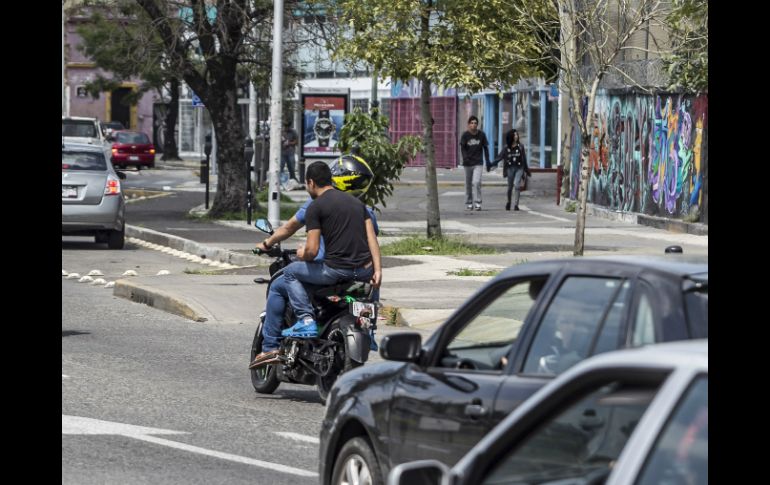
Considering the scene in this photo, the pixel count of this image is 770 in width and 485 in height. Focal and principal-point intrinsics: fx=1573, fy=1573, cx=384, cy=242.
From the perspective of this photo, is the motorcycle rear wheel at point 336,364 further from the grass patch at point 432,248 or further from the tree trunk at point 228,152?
the tree trunk at point 228,152

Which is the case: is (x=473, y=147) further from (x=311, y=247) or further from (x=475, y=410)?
(x=475, y=410)

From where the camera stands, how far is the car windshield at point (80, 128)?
38.2 meters

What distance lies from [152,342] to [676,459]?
36.8ft

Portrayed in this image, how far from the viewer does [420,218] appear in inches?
1249

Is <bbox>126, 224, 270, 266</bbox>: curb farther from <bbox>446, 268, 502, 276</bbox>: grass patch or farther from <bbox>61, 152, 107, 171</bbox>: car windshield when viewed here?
<bbox>446, 268, 502, 276</bbox>: grass patch

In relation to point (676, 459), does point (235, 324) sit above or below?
below

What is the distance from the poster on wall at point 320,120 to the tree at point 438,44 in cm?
1893

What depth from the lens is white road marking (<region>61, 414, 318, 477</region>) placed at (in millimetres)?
8812

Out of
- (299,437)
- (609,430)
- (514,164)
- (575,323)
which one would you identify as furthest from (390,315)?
(514,164)

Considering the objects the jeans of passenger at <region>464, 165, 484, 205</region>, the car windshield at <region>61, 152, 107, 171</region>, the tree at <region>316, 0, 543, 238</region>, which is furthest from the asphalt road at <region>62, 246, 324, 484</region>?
the jeans of passenger at <region>464, 165, 484, 205</region>

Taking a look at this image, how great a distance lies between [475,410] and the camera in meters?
5.89

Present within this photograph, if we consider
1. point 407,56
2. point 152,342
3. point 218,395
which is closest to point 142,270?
point 407,56

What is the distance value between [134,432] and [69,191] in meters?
14.8
